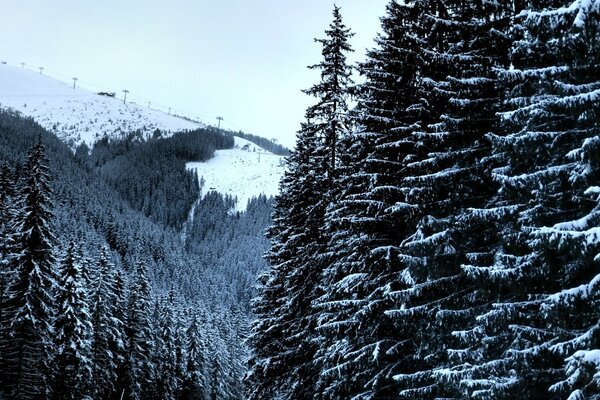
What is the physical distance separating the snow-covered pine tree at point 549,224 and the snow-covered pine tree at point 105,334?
36.8 meters

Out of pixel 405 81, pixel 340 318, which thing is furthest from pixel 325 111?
pixel 340 318

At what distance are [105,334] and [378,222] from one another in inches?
1339

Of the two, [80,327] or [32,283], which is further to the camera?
[80,327]

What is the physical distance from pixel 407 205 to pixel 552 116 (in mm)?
4251

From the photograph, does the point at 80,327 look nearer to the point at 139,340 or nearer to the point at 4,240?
the point at 4,240

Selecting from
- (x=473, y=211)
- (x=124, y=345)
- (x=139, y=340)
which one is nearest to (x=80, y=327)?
(x=124, y=345)

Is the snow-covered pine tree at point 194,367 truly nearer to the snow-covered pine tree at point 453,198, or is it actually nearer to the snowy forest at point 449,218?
the snowy forest at point 449,218

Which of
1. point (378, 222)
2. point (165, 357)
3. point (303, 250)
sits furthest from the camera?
point (165, 357)

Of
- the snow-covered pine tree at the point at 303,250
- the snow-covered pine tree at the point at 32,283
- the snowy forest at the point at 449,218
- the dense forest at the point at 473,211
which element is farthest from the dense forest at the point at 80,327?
the dense forest at the point at 473,211

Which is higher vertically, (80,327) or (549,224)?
(549,224)

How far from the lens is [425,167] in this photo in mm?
12188

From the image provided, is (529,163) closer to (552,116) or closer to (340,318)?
(552,116)

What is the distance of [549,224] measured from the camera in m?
8.84

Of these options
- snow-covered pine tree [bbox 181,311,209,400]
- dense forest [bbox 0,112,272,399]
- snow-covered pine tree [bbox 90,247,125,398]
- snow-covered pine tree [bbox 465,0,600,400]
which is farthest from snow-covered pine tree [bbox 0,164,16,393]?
snow-covered pine tree [bbox 465,0,600,400]
